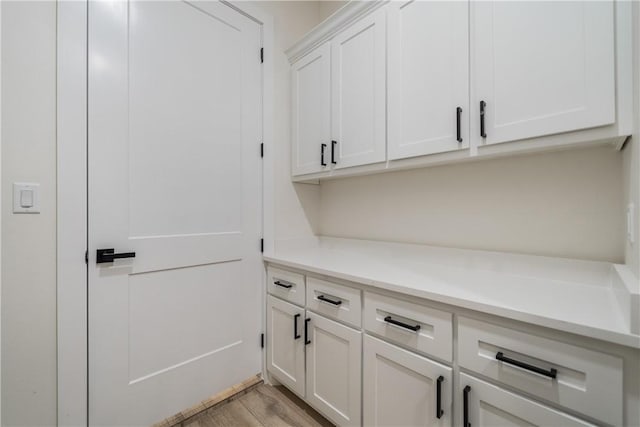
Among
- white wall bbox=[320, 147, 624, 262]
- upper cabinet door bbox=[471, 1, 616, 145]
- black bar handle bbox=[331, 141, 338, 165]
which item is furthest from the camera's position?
black bar handle bbox=[331, 141, 338, 165]

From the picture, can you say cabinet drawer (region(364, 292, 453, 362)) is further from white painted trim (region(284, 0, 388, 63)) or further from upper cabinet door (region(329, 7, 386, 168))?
white painted trim (region(284, 0, 388, 63))

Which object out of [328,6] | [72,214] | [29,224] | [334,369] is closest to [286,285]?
[334,369]

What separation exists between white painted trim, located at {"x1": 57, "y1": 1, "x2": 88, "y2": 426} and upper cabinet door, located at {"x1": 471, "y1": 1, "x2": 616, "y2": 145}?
1713 millimetres

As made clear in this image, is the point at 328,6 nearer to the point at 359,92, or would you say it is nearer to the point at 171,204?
the point at 359,92

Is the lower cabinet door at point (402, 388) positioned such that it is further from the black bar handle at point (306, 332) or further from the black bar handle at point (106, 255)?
the black bar handle at point (106, 255)

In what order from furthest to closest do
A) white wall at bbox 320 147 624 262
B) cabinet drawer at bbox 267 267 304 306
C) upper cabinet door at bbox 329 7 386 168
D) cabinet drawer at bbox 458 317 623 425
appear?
cabinet drawer at bbox 267 267 304 306
upper cabinet door at bbox 329 7 386 168
white wall at bbox 320 147 624 262
cabinet drawer at bbox 458 317 623 425

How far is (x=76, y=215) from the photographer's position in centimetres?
124

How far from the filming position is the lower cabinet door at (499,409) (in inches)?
30.5

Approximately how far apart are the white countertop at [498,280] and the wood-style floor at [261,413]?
84 cm

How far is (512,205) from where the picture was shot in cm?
130

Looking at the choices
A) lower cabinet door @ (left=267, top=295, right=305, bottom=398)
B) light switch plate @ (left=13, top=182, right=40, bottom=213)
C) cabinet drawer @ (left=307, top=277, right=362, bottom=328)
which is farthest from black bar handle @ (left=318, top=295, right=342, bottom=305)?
light switch plate @ (left=13, top=182, right=40, bottom=213)

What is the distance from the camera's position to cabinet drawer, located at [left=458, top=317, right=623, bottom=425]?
0.70 m

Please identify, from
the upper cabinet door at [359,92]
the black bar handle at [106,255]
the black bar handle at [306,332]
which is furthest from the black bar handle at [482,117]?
the black bar handle at [106,255]

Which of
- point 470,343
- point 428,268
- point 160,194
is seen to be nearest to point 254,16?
point 160,194
